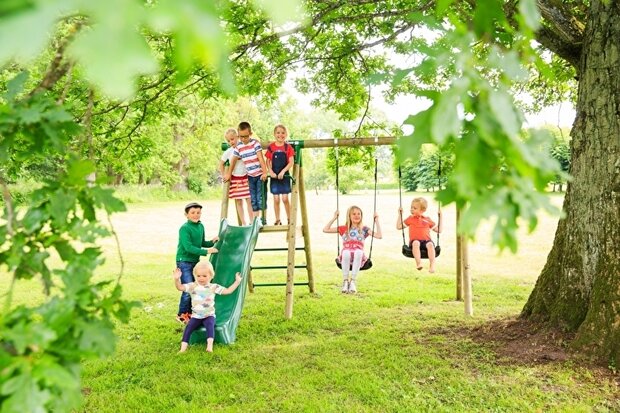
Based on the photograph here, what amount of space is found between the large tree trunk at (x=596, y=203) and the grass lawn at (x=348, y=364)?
15.7 inches

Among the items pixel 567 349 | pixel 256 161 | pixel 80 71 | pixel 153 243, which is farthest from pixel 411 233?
pixel 153 243

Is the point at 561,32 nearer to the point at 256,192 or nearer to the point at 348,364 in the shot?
the point at 348,364

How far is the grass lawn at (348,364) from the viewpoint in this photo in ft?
13.1

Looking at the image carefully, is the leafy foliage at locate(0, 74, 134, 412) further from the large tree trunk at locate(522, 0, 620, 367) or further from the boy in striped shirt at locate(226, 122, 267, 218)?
the boy in striped shirt at locate(226, 122, 267, 218)

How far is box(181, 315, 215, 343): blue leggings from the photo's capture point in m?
5.36

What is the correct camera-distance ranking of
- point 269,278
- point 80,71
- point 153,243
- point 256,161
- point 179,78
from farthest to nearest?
point 153,243 < point 269,278 < point 256,161 < point 80,71 < point 179,78

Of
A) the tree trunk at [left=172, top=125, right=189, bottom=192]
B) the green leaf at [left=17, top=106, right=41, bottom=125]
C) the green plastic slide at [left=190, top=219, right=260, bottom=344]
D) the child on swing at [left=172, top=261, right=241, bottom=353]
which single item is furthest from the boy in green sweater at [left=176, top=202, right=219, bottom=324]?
the tree trunk at [left=172, top=125, right=189, bottom=192]

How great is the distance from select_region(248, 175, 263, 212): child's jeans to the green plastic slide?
1.44 ft

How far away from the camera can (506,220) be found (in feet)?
3.43

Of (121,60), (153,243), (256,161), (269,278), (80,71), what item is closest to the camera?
(121,60)

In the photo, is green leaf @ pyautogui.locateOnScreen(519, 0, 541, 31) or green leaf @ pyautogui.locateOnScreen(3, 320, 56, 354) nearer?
green leaf @ pyautogui.locateOnScreen(519, 0, 541, 31)

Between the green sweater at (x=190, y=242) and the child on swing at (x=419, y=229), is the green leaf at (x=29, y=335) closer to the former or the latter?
the green sweater at (x=190, y=242)

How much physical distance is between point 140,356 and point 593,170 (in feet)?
14.4

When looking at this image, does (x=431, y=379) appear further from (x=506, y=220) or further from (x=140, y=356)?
(x=506, y=220)
